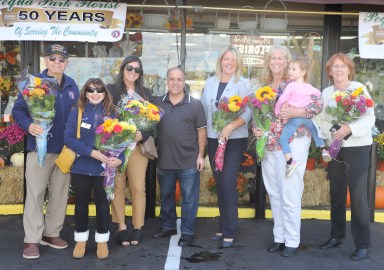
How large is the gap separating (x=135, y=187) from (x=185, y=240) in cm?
72

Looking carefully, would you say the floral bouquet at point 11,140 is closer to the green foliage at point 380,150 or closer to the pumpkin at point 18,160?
the pumpkin at point 18,160

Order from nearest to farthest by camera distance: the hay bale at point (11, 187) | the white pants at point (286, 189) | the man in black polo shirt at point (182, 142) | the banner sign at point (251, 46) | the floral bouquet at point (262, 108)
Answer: the floral bouquet at point (262, 108) → the white pants at point (286, 189) → the man in black polo shirt at point (182, 142) → the hay bale at point (11, 187) → the banner sign at point (251, 46)

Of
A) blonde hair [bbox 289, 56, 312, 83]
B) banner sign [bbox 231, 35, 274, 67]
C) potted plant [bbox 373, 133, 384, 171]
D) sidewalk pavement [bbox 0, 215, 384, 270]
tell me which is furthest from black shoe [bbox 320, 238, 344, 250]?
banner sign [bbox 231, 35, 274, 67]

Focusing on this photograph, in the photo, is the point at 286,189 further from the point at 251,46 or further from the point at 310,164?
the point at 251,46

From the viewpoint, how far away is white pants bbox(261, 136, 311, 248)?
4.42 m

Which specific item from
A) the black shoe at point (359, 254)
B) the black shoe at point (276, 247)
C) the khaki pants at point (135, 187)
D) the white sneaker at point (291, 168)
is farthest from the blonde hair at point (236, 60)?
the black shoe at point (359, 254)

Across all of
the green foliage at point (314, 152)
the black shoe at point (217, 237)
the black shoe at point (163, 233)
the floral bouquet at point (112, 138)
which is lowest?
the black shoe at point (217, 237)

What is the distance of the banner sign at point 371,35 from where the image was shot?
6.25 m

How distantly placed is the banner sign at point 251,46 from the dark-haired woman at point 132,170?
2.79 meters

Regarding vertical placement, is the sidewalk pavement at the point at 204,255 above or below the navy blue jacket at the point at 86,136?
below

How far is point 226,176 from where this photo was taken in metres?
4.70

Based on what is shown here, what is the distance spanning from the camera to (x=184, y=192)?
485 cm

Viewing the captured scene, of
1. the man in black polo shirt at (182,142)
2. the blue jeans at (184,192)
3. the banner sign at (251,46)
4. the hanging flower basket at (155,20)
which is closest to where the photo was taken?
the man in black polo shirt at (182,142)

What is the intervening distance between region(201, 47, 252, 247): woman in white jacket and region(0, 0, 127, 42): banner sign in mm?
2002
